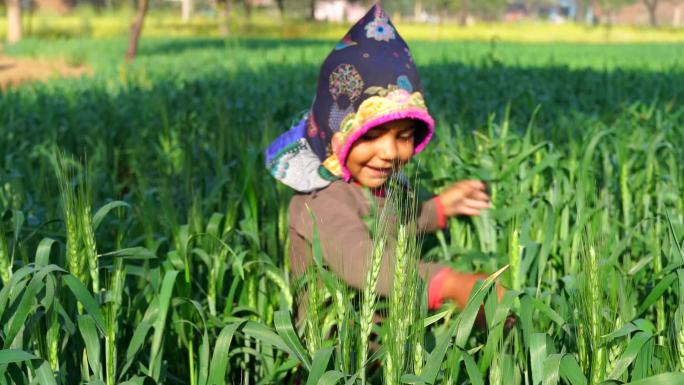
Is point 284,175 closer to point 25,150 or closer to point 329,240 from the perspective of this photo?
point 329,240

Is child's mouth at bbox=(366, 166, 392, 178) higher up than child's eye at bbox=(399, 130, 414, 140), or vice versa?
child's eye at bbox=(399, 130, 414, 140)

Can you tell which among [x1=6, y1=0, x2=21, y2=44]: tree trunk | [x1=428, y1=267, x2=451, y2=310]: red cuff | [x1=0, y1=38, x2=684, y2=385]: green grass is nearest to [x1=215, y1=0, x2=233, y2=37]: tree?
[x1=6, y1=0, x2=21, y2=44]: tree trunk

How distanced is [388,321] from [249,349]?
91cm

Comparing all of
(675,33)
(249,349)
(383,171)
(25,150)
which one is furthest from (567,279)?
(675,33)

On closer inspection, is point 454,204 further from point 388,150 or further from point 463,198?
point 388,150

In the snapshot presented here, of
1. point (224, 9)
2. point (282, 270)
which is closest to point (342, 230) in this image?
point (282, 270)

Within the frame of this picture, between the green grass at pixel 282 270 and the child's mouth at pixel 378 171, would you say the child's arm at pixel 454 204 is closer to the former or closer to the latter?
the green grass at pixel 282 270

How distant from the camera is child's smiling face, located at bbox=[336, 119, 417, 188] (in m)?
2.55

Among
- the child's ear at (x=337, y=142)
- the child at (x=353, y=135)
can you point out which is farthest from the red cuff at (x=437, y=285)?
the child's ear at (x=337, y=142)

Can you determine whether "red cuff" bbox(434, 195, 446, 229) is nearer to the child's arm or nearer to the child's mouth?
the child's arm

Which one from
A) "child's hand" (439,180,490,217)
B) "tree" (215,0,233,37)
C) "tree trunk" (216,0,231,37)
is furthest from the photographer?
"tree trunk" (216,0,231,37)

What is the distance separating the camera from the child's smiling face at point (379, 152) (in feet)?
8.38

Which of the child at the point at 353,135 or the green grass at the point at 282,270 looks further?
the child at the point at 353,135

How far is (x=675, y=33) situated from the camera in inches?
2206
